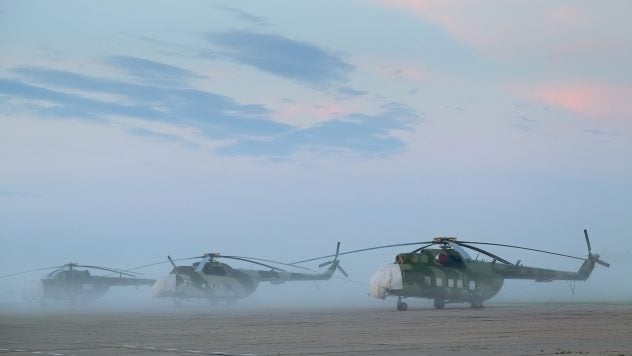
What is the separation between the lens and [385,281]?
46.3m

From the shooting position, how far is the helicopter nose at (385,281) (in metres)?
46.1

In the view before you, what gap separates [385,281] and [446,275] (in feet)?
12.8

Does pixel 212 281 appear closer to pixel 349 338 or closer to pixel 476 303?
pixel 476 303

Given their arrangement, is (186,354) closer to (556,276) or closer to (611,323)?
(611,323)

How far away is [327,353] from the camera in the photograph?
18641mm

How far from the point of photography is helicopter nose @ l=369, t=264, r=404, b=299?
46094 mm

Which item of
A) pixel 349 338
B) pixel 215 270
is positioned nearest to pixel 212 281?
pixel 215 270

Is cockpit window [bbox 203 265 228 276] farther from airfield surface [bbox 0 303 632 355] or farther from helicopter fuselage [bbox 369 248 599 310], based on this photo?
airfield surface [bbox 0 303 632 355]

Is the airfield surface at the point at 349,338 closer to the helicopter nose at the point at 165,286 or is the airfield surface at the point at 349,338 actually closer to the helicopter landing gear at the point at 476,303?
the helicopter landing gear at the point at 476,303

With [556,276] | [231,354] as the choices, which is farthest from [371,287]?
[231,354]

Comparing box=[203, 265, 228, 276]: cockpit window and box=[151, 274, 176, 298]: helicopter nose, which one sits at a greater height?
box=[203, 265, 228, 276]: cockpit window

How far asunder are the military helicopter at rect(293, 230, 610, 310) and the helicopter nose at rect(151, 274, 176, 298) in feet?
57.7

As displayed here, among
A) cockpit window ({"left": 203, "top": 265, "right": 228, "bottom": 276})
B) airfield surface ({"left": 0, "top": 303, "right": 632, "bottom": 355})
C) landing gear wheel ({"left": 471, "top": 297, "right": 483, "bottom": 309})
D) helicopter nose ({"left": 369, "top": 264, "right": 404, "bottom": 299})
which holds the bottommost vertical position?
airfield surface ({"left": 0, "top": 303, "right": 632, "bottom": 355})

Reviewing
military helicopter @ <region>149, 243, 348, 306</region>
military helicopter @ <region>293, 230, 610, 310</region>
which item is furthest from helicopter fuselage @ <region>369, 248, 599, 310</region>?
military helicopter @ <region>149, 243, 348, 306</region>
